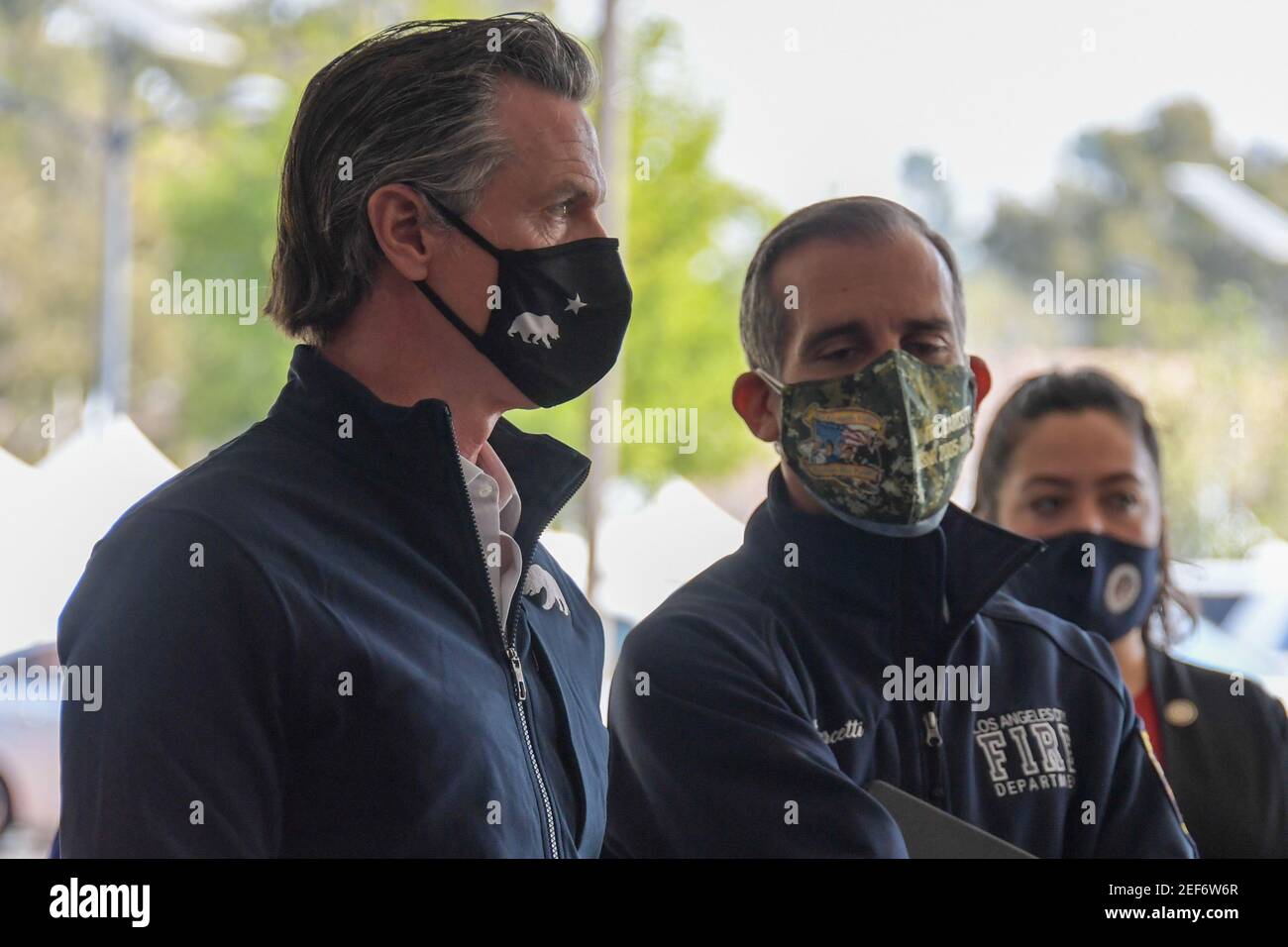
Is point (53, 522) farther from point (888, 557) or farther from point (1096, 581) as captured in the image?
point (1096, 581)

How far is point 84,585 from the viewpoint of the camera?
3.55 feet

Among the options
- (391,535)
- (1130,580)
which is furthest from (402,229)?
(1130,580)

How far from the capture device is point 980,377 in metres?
1.60

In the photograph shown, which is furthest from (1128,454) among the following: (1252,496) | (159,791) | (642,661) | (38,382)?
(38,382)

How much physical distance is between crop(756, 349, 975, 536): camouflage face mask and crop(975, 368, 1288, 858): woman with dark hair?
0.94ft

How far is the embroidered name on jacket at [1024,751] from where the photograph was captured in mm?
1482

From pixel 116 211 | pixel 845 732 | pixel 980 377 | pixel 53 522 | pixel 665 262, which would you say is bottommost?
pixel 845 732

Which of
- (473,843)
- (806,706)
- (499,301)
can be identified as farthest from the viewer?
(806,706)

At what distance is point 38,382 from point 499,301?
384 centimetres

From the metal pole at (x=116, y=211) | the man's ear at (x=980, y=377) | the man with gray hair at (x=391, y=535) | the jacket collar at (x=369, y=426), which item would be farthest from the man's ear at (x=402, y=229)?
the metal pole at (x=116, y=211)

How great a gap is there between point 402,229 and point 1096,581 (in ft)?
3.47

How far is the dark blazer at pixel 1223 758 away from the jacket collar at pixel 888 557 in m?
0.47
